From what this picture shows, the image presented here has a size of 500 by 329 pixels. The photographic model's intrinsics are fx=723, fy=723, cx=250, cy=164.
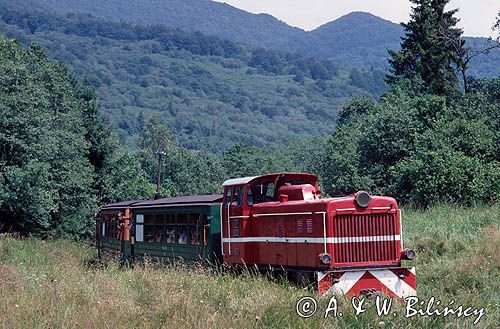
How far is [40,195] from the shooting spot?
40.7m

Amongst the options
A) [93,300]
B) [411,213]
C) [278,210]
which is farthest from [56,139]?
[93,300]

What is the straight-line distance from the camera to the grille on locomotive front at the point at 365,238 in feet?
48.6

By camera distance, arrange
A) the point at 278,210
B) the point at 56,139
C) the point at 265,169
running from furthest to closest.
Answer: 1. the point at 265,169
2. the point at 56,139
3. the point at 278,210

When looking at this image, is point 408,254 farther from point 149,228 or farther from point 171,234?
point 149,228

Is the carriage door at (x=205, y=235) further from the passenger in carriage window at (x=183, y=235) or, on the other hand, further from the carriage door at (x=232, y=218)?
the passenger in carriage window at (x=183, y=235)

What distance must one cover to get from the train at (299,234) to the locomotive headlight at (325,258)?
1.1 inches

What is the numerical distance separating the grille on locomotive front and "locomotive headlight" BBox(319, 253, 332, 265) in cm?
40

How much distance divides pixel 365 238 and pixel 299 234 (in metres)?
1.46

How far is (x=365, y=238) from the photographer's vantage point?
15.0 m

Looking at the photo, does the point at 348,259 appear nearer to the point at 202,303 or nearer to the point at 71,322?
the point at 202,303

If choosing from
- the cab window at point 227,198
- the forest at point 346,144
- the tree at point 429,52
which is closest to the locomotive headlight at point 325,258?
the cab window at point 227,198

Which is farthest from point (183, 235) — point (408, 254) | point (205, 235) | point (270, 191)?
point (408, 254)

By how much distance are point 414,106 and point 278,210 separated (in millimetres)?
30567

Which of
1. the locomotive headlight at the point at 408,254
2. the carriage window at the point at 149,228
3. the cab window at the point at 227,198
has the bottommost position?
the carriage window at the point at 149,228
